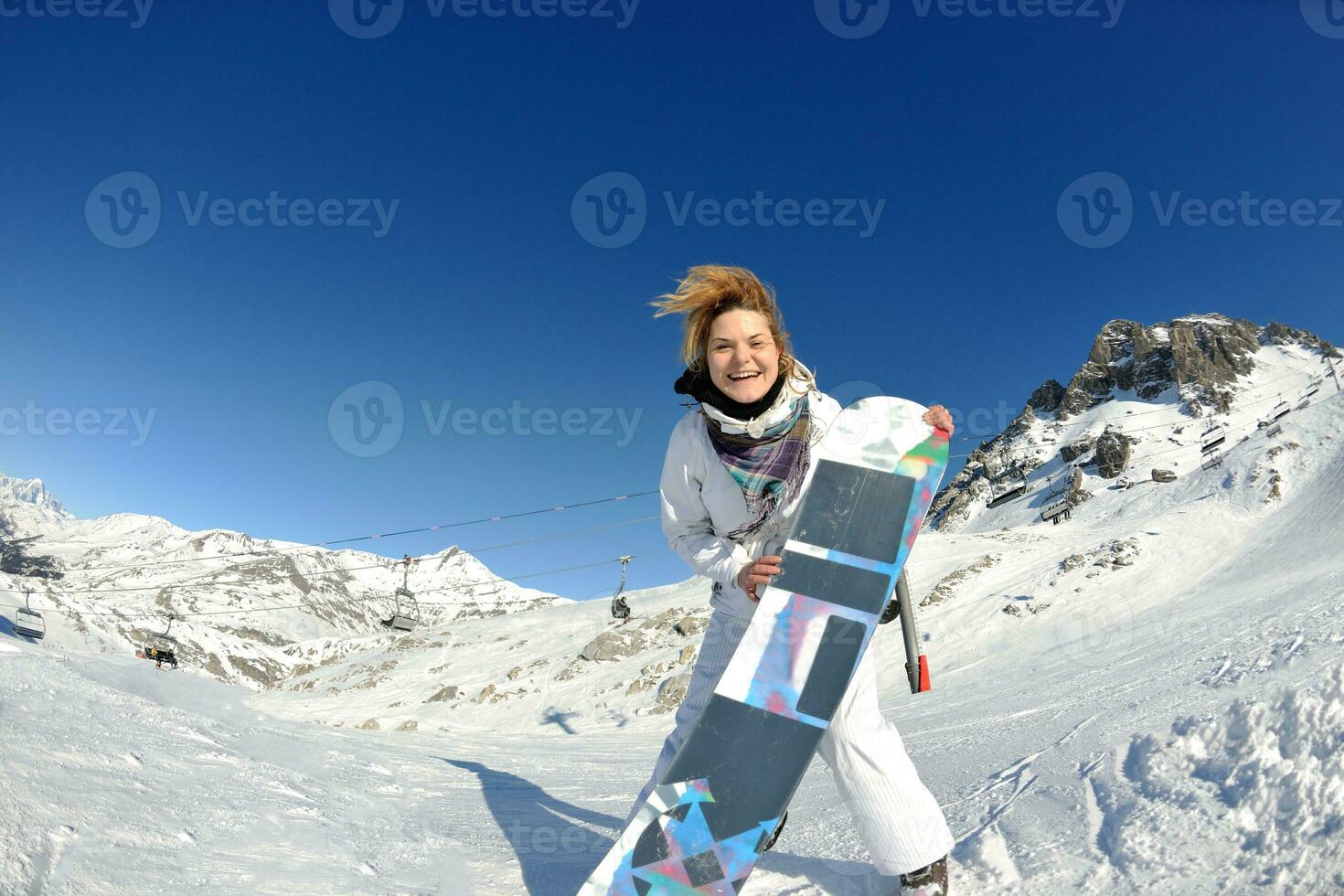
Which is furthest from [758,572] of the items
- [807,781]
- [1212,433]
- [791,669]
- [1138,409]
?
[1138,409]

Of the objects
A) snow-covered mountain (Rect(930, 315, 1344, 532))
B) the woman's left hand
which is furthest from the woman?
snow-covered mountain (Rect(930, 315, 1344, 532))

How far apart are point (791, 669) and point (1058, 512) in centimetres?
4604

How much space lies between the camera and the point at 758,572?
282 centimetres

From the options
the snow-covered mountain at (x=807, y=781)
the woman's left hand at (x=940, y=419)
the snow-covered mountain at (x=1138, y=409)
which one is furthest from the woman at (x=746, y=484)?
the snow-covered mountain at (x=1138, y=409)

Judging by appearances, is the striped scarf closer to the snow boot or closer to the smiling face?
the smiling face

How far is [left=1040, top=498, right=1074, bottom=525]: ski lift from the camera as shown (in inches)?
1628

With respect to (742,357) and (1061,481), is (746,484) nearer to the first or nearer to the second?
(742,357)

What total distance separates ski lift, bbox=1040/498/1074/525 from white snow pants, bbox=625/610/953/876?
142ft

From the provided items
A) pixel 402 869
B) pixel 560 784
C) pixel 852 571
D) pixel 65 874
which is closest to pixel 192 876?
pixel 65 874

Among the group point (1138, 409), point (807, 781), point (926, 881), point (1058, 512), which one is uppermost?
point (1138, 409)

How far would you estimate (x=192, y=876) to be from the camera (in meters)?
2.95

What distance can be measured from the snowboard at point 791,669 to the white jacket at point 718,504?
155 mm

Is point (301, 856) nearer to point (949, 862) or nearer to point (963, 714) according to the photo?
point (949, 862)

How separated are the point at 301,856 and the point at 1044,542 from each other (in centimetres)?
3290
